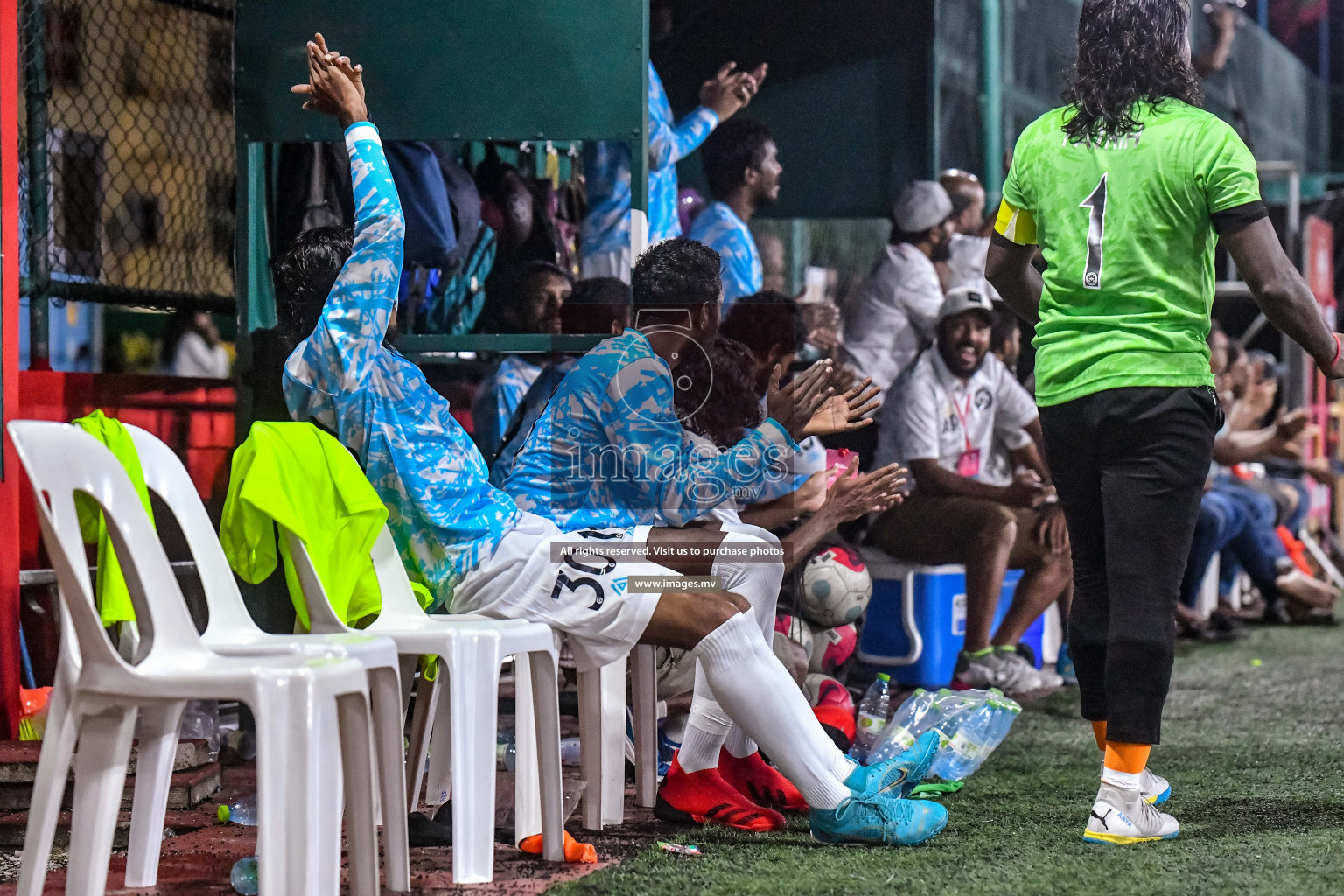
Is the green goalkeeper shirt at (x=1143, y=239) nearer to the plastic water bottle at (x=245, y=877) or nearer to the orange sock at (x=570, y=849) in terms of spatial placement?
the orange sock at (x=570, y=849)

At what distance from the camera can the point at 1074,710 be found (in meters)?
4.75

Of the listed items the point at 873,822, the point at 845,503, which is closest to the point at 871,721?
the point at 845,503

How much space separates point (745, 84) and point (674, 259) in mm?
1341

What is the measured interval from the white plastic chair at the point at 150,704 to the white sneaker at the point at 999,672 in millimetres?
3022

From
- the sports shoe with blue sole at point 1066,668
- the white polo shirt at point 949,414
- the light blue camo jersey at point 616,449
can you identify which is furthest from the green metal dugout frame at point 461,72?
the sports shoe with blue sole at point 1066,668

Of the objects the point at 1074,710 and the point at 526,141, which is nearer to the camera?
the point at 526,141

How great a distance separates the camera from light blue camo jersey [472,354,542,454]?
3967mm

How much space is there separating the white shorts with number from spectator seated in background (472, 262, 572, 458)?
3.27ft

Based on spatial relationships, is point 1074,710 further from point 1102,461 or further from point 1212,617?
point 1212,617

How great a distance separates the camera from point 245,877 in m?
2.57

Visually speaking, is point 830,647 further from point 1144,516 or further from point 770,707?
point 1144,516

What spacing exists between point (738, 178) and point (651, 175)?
0.49m

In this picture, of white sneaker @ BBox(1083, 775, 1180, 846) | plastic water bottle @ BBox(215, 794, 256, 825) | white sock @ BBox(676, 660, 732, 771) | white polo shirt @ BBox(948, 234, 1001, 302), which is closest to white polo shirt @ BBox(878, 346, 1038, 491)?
white polo shirt @ BBox(948, 234, 1001, 302)

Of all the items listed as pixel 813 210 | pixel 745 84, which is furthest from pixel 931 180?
pixel 745 84
